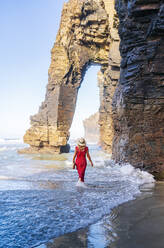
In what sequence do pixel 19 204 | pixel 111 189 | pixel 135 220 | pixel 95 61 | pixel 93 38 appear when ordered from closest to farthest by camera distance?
pixel 135 220 → pixel 19 204 → pixel 111 189 → pixel 93 38 → pixel 95 61

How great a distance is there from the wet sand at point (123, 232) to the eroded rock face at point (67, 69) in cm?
1853

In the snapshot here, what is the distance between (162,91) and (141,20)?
2.68 meters

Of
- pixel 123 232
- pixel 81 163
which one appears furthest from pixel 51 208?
pixel 81 163

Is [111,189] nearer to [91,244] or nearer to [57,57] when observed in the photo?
[91,244]

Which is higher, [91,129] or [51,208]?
[51,208]

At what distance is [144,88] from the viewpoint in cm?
802

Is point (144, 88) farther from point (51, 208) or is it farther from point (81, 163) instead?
point (51, 208)

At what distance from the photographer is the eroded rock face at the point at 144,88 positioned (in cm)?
775

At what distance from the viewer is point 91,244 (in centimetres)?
270

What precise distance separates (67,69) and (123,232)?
2138 cm

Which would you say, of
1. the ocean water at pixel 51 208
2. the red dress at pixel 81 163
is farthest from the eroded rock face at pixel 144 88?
the red dress at pixel 81 163

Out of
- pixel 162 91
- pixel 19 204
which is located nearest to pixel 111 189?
pixel 19 204

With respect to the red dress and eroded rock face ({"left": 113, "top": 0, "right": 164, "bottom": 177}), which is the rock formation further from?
the red dress

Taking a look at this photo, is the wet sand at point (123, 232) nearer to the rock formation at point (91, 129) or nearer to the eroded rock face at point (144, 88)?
the eroded rock face at point (144, 88)
